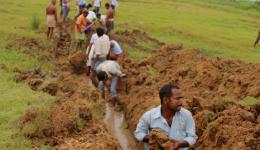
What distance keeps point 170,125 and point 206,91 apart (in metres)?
5.99

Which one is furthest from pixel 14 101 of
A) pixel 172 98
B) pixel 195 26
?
pixel 195 26

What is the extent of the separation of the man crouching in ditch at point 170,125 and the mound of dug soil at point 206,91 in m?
2.03

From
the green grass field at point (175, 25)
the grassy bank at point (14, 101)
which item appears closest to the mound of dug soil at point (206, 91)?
the grassy bank at point (14, 101)

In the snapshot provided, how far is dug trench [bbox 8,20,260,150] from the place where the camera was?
8.66 metres

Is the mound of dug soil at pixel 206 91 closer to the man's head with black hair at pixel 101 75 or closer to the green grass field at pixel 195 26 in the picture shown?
the man's head with black hair at pixel 101 75

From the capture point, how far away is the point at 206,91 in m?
12.0

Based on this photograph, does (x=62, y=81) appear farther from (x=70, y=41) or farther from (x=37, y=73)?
(x=70, y=41)

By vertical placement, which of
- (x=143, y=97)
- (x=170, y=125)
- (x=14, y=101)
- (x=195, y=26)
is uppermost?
(x=170, y=125)

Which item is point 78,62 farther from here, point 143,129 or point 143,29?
point 143,129

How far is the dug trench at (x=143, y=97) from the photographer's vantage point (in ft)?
28.4

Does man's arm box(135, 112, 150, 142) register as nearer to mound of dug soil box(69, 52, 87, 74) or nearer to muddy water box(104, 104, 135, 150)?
muddy water box(104, 104, 135, 150)

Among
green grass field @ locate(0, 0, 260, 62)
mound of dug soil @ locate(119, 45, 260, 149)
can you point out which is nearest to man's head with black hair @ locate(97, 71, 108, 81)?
mound of dug soil @ locate(119, 45, 260, 149)

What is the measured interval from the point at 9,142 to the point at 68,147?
40.2 inches

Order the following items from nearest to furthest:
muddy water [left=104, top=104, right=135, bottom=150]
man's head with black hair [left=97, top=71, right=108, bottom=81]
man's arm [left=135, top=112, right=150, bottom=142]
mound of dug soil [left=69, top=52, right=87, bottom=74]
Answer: man's arm [left=135, top=112, right=150, bottom=142], muddy water [left=104, top=104, right=135, bottom=150], man's head with black hair [left=97, top=71, right=108, bottom=81], mound of dug soil [left=69, top=52, right=87, bottom=74]
